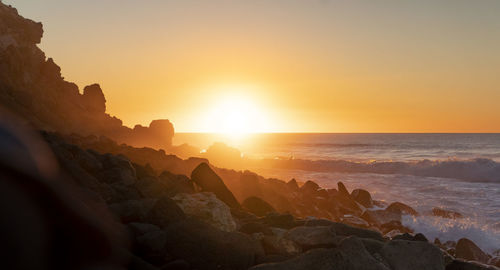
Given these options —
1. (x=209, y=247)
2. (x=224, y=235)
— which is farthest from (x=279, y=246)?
(x=209, y=247)

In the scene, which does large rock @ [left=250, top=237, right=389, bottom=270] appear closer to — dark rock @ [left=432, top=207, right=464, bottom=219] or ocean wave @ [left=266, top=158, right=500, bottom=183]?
dark rock @ [left=432, top=207, right=464, bottom=219]

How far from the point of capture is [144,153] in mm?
18469

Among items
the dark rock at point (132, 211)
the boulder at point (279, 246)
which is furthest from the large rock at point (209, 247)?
the dark rock at point (132, 211)

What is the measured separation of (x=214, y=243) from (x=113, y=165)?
17.7 feet

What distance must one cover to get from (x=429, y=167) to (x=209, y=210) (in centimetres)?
3908

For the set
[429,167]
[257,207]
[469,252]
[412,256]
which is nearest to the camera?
[412,256]

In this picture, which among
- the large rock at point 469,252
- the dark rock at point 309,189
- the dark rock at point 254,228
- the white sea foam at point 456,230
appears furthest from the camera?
the dark rock at point 309,189

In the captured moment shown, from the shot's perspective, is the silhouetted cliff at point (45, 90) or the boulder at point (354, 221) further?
the silhouetted cliff at point (45, 90)

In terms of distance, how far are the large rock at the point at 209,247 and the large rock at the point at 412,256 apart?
184 centimetres

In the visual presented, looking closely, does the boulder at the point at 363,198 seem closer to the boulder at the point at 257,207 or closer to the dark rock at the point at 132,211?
the boulder at the point at 257,207

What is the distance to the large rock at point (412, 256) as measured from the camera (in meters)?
5.25

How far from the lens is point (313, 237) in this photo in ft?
20.0

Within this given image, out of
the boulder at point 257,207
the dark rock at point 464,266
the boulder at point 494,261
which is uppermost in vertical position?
the dark rock at point 464,266

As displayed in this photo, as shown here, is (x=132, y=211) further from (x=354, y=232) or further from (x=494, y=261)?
(x=494, y=261)
